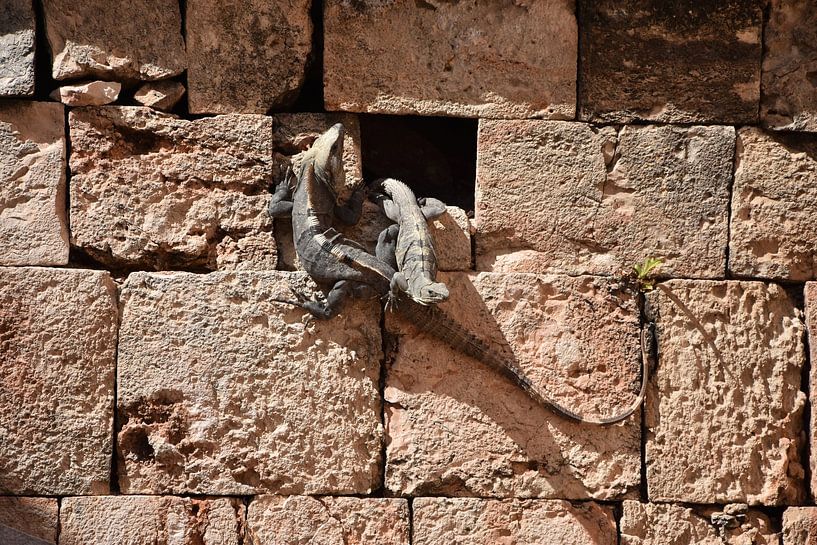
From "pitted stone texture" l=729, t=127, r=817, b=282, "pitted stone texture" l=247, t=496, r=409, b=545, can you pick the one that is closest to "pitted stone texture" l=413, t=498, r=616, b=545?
"pitted stone texture" l=247, t=496, r=409, b=545

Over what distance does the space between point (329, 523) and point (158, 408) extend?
1022 mm

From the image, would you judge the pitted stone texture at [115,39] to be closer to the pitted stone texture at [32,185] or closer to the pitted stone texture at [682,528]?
the pitted stone texture at [32,185]

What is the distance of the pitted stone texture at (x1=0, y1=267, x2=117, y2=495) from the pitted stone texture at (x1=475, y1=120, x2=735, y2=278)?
2.01 meters

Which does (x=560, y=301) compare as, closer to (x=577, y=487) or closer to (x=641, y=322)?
(x=641, y=322)

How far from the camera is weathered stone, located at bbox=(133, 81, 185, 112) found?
5617 mm

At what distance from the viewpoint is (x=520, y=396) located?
18.1ft

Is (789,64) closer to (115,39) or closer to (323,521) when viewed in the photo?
(323,521)

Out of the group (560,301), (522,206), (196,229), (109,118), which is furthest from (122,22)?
(560,301)

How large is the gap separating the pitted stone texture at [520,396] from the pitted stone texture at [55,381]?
4.69 ft

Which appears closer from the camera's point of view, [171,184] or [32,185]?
[32,185]

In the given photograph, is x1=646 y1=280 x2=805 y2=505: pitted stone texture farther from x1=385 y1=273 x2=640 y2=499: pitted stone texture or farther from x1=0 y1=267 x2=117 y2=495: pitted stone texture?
x1=0 y1=267 x2=117 y2=495: pitted stone texture

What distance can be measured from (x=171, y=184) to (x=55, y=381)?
115cm

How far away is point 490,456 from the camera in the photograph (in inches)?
214

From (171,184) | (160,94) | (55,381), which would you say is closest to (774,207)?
(171,184)
